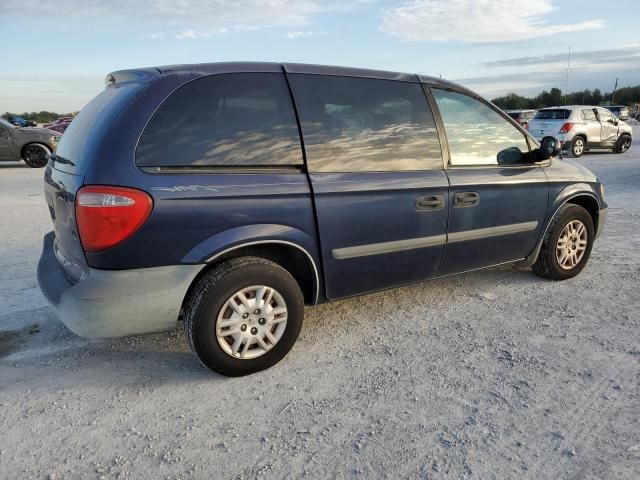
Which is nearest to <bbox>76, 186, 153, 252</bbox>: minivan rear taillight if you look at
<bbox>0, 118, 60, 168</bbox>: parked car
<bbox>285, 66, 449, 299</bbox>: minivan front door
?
<bbox>285, 66, 449, 299</bbox>: minivan front door

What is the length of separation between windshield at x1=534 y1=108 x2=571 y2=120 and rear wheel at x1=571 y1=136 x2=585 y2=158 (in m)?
0.79

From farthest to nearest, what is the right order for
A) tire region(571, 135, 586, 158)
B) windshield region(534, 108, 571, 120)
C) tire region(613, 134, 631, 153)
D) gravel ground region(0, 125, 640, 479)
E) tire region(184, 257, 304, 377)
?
1. tire region(613, 134, 631, 153)
2. tire region(571, 135, 586, 158)
3. windshield region(534, 108, 571, 120)
4. tire region(184, 257, 304, 377)
5. gravel ground region(0, 125, 640, 479)

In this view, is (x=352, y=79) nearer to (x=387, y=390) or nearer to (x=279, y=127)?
(x=279, y=127)

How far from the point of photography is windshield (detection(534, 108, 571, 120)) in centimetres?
1479

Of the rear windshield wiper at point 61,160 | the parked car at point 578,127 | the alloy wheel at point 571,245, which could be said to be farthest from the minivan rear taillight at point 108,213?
the parked car at point 578,127

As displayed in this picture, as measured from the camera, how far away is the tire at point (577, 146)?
49.0 feet

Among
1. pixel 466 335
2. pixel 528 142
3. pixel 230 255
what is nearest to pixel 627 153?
pixel 528 142

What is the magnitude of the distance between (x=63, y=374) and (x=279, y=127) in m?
1.92

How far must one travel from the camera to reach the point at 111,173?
96.7 inches

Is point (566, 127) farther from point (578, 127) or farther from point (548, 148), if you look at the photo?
point (548, 148)

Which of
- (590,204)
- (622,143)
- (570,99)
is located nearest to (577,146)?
(622,143)

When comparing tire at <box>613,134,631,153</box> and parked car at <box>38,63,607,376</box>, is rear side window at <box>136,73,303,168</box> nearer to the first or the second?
parked car at <box>38,63,607,376</box>

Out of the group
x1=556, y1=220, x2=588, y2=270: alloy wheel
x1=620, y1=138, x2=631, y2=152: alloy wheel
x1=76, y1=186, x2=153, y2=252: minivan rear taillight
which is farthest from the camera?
x1=620, y1=138, x2=631, y2=152: alloy wheel

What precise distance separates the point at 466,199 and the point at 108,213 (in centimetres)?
235
